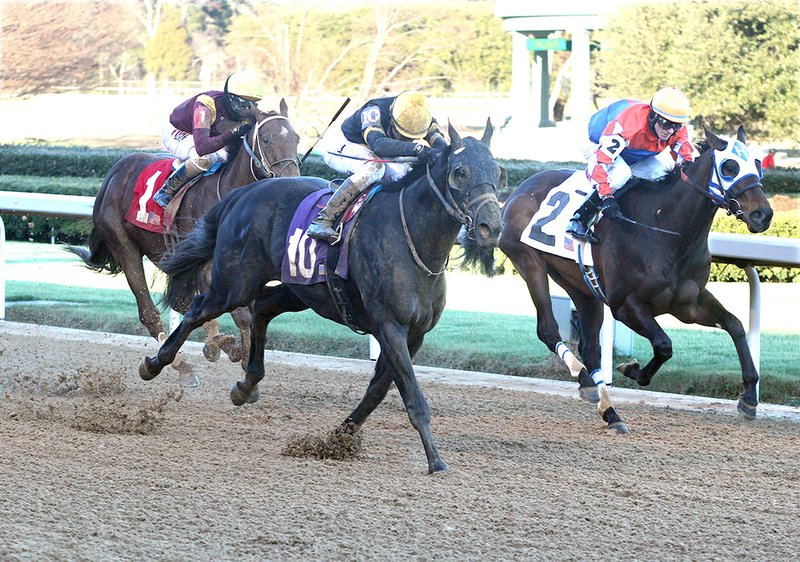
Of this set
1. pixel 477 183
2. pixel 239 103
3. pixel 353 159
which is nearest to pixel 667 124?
pixel 353 159

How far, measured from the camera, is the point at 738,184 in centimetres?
599

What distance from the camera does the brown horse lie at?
22.4ft

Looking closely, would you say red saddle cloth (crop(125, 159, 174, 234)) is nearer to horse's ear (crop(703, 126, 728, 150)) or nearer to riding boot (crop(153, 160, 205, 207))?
riding boot (crop(153, 160, 205, 207))

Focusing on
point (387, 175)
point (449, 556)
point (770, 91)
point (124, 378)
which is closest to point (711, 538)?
point (449, 556)

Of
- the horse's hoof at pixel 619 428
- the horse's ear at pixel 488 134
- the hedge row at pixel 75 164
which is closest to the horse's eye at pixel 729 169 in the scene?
the horse's hoof at pixel 619 428

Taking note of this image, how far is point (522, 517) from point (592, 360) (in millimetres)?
2480

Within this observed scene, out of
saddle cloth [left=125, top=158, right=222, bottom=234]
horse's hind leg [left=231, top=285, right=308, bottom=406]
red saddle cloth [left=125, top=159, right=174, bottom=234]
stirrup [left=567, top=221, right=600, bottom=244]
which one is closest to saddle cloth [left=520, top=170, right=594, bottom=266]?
stirrup [left=567, top=221, right=600, bottom=244]

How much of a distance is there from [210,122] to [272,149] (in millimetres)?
474

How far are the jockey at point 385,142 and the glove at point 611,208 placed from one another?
4.39 feet

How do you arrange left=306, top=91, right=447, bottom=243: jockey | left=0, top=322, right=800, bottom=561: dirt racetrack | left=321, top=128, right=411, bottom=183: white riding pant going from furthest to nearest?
left=321, top=128, right=411, bottom=183: white riding pant → left=306, top=91, right=447, bottom=243: jockey → left=0, top=322, right=800, bottom=561: dirt racetrack

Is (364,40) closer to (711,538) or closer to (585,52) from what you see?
(585,52)

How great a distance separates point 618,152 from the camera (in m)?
6.24

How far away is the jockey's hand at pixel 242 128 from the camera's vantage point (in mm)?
6902

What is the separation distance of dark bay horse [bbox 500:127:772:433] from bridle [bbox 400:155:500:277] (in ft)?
5.01
